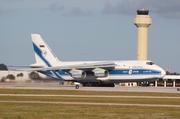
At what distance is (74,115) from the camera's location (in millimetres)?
28422

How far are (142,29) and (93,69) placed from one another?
6186 centimetres

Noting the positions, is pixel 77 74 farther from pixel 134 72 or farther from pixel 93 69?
pixel 134 72

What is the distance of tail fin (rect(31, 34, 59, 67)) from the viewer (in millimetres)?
80938

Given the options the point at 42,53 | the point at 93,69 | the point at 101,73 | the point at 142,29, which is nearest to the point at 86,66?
the point at 93,69

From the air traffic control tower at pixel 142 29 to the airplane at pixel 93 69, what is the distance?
54.6m

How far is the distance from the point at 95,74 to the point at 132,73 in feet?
18.6

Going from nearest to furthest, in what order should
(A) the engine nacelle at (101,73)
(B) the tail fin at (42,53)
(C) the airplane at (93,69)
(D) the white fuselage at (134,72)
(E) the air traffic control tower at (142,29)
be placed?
1. (D) the white fuselage at (134,72)
2. (C) the airplane at (93,69)
3. (A) the engine nacelle at (101,73)
4. (B) the tail fin at (42,53)
5. (E) the air traffic control tower at (142,29)

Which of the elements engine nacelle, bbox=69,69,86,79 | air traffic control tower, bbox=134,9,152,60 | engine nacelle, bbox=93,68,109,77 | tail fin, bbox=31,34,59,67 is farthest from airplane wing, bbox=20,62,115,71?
air traffic control tower, bbox=134,9,152,60

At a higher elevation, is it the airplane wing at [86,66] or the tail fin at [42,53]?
the tail fin at [42,53]

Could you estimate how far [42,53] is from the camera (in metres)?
81.2

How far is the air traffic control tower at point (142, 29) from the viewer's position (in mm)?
133375

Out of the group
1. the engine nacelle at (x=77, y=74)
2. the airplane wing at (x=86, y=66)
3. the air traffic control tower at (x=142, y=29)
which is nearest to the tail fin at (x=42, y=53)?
the airplane wing at (x=86, y=66)

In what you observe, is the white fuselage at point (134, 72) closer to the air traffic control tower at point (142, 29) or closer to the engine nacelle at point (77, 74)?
the engine nacelle at point (77, 74)

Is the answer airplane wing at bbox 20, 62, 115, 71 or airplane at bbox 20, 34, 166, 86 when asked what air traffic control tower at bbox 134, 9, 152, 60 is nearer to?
airplane at bbox 20, 34, 166, 86
